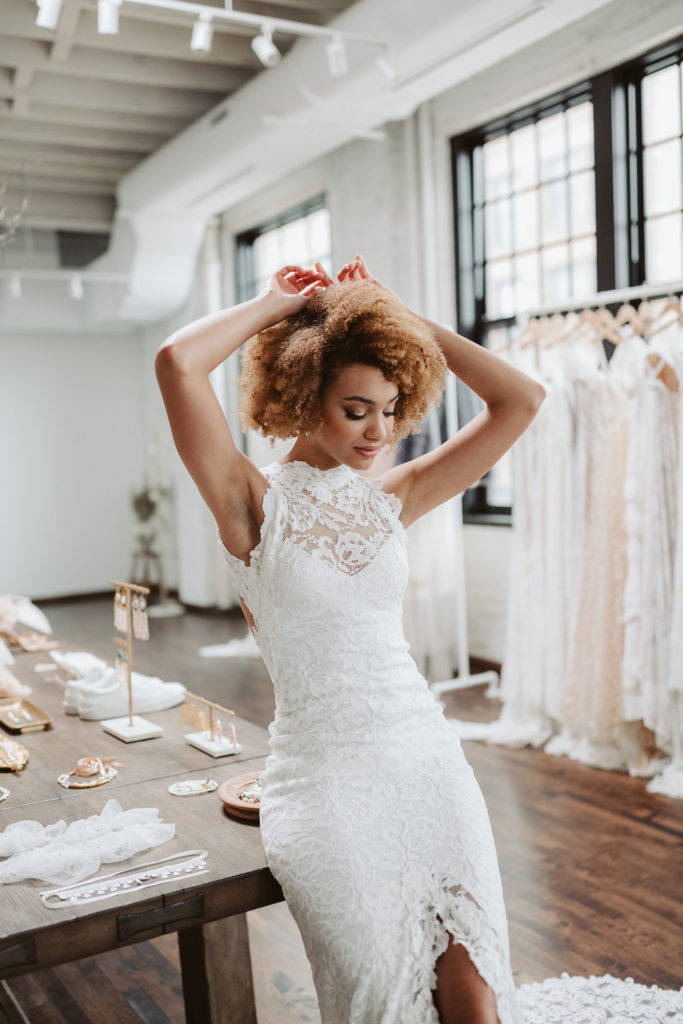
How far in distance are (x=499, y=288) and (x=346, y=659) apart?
500 cm

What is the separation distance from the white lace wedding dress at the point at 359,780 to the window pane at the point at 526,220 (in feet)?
15.0

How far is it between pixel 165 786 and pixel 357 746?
0.70 metres

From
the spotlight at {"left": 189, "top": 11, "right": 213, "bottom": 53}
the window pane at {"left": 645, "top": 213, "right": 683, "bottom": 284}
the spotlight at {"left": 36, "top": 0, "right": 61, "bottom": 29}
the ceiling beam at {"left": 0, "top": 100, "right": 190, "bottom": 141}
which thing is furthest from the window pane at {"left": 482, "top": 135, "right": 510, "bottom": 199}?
the spotlight at {"left": 36, "top": 0, "right": 61, "bottom": 29}

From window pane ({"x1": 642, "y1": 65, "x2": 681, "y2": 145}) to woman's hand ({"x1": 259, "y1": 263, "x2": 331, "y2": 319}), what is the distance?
3958mm

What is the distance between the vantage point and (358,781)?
1.61m

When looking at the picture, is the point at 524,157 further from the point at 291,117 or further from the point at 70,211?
the point at 70,211

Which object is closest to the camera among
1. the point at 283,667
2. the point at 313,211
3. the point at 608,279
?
the point at 283,667

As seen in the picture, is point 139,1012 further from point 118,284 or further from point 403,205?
point 118,284

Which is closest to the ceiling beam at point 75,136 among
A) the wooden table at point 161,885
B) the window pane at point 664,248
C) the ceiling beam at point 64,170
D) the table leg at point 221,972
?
the ceiling beam at point 64,170

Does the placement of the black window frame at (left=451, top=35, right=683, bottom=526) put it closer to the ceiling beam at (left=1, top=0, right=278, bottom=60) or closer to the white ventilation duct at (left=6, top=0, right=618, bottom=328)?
the white ventilation duct at (left=6, top=0, right=618, bottom=328)

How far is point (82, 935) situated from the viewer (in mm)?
1558

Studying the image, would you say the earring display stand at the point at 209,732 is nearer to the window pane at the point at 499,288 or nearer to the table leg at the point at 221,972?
the table leg at the point at 221,972

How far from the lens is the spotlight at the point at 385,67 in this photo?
462cm

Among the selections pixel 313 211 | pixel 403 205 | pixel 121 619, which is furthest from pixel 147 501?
pixel 121 619
